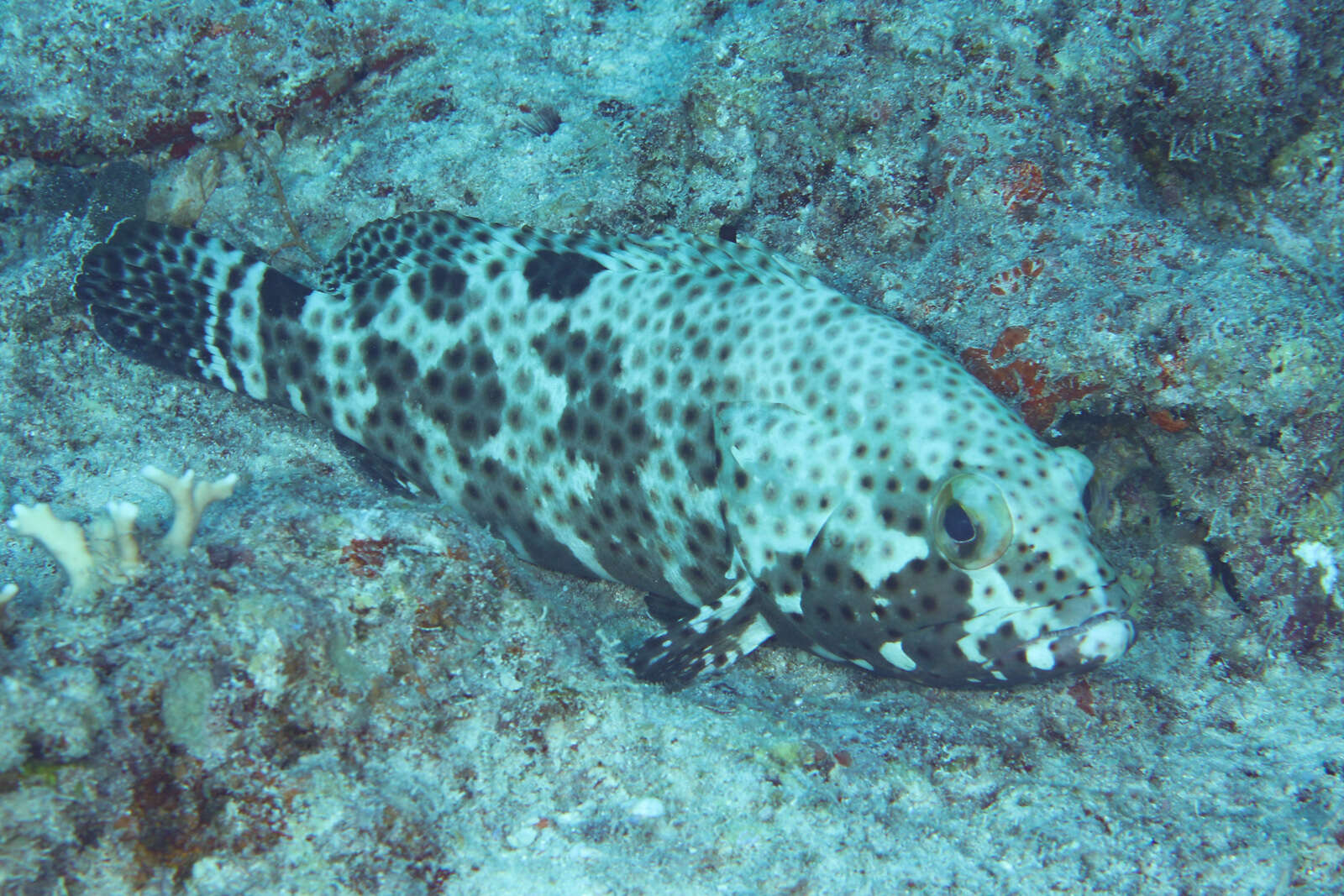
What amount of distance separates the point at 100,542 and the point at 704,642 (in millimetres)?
2117

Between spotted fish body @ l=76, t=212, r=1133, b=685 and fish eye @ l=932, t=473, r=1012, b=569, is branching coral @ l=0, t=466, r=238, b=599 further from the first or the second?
fish eye @ l=932, t=473, r=1012, b=569

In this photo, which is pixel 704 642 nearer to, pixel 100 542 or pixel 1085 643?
pixel 1085 643

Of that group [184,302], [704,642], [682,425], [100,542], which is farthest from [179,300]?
[704,642]

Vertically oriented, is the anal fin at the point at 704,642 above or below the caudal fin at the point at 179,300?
below

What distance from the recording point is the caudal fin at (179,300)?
3.97 metres

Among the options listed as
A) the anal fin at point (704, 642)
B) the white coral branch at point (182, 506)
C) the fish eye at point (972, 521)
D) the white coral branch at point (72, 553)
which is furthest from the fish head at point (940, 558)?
the white coral branch at point (72, 553)

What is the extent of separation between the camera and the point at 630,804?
2.74m

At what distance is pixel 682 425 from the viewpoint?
327cm

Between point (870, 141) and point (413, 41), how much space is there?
2.97m

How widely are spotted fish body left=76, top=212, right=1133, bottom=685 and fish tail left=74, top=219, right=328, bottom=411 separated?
0.01 metres

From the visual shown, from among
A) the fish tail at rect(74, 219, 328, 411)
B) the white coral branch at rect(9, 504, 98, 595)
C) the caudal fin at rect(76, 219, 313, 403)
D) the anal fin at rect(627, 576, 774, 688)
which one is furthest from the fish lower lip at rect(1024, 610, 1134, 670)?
the caudal fin at rect(76, 219, 313, 403)

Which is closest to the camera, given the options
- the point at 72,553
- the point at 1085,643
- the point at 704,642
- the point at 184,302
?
the point at 72,553

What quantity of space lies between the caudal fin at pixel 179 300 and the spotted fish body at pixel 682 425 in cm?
1

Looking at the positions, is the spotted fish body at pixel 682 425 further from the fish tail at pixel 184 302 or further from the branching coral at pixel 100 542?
the branching coral at pixel 100 542
